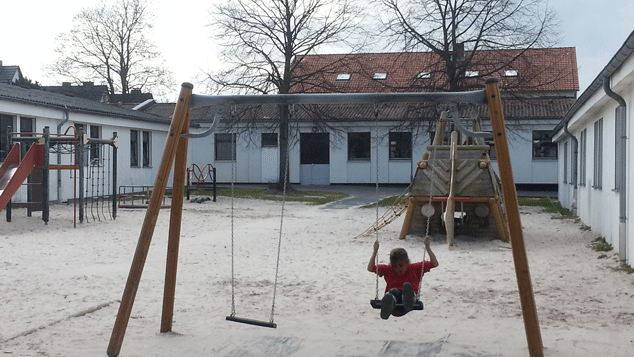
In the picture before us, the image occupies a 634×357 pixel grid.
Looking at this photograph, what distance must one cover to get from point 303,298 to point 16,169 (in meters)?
10.3

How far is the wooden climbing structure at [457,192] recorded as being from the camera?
1257 cm

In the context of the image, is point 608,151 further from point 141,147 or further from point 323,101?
point 141,147

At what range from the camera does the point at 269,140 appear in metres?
38.8

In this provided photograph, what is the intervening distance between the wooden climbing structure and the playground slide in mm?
8211

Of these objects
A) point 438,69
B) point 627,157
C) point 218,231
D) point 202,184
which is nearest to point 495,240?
point 627,157

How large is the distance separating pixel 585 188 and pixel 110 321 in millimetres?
12940

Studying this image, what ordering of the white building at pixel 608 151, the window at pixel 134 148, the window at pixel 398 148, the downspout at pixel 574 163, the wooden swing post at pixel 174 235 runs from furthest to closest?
the window at pixel 398 148
the window at pixel 134 148
the downspout at pixel 574 163
the white building at pixel 608 151
the wooden swing post at pixel 174 235

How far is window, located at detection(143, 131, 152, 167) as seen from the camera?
Result: 98.1ft

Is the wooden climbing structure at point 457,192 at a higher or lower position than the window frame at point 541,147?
lower

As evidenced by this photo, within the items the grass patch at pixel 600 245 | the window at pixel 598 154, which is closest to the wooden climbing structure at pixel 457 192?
the grass patch at pixel 600 245

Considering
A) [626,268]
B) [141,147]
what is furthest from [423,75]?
[626,268]

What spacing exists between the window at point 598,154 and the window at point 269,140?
83.6ft

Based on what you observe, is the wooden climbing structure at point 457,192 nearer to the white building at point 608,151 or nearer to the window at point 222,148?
the white building at point 608,151

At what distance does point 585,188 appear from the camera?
53.7 feet
